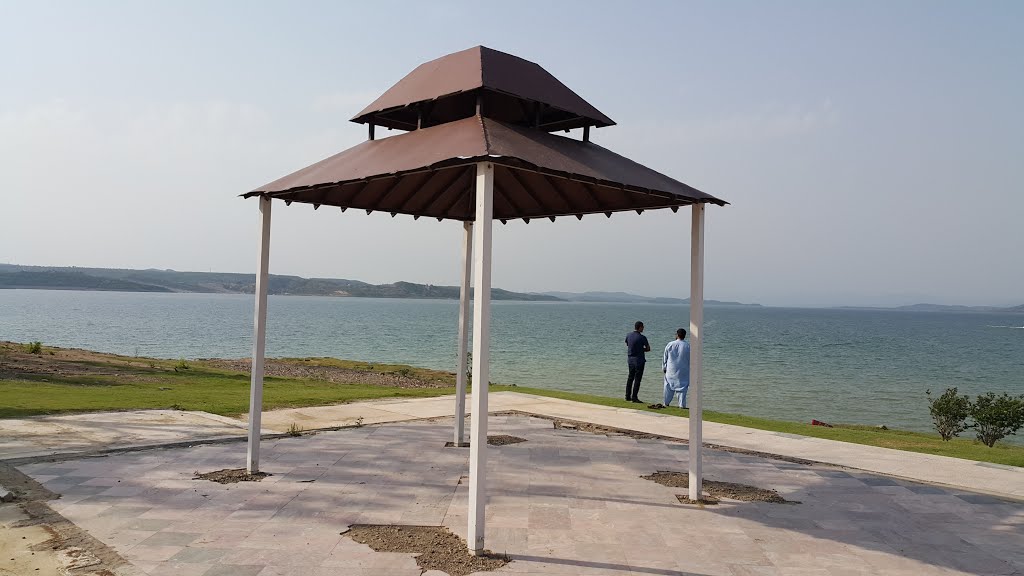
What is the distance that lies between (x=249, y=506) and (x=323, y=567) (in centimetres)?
183

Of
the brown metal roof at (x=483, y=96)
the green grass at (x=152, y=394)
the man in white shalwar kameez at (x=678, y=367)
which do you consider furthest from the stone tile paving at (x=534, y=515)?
the man in white shalwar kameez at (x=678, y=367)

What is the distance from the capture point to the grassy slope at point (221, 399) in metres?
10.9

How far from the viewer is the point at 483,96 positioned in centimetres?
692

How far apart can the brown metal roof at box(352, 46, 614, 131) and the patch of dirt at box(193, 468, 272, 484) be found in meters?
3.98

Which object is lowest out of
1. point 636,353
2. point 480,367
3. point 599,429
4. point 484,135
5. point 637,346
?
point 599,429

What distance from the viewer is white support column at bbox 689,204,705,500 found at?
7.05 meters

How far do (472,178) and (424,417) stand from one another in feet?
16.1

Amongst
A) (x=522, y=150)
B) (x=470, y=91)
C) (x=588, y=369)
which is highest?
(x=470, y=91)

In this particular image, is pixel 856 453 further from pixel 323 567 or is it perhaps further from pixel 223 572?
pixel 223 572

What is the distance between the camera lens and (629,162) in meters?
7.40

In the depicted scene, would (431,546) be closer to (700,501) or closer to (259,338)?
(700,501)

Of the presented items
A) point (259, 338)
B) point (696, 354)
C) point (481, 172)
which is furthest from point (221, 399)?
point (481, 172)

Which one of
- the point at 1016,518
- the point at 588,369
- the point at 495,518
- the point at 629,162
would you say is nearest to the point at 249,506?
the point at 495,518

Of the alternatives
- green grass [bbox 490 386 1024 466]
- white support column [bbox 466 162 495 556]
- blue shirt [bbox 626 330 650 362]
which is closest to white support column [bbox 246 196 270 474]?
white support column [bbox 466 162 495 556]
